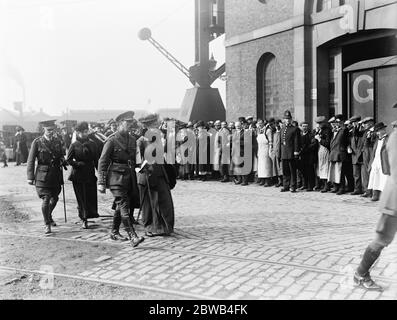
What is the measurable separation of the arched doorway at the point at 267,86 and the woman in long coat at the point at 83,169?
33.4 ft

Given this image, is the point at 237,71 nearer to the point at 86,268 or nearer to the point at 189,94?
the point at 189,94

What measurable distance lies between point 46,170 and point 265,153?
22.8ft

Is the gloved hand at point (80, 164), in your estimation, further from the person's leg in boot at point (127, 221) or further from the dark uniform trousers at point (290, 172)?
the dark uniform trousers at point (290, 172)

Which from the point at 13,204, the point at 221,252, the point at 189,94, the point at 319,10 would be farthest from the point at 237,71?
the point at 221,252

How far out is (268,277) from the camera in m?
5.37

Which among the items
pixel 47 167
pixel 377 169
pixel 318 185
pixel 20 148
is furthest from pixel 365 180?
pixel 20 148

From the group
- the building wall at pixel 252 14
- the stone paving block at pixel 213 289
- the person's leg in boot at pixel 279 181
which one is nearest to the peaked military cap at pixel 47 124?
the stone paving block at pixel 213 289

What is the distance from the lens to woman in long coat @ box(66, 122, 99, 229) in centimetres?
880

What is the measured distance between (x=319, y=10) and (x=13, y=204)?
1065 cm

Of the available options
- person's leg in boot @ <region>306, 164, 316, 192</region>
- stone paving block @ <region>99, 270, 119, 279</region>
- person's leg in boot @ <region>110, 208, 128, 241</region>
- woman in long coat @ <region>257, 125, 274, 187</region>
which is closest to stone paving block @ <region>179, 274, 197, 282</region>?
stone paving block @ <region>99, 270, 119, 279</region>

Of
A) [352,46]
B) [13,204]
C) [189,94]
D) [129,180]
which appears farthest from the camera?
[189,94]

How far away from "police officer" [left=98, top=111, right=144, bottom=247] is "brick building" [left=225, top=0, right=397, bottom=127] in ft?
28.8

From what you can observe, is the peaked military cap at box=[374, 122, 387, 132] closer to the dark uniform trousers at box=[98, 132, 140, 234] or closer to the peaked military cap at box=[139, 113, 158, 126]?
the peaked military cap at box=[139, 113, 158, 126]

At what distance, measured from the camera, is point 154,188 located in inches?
303
